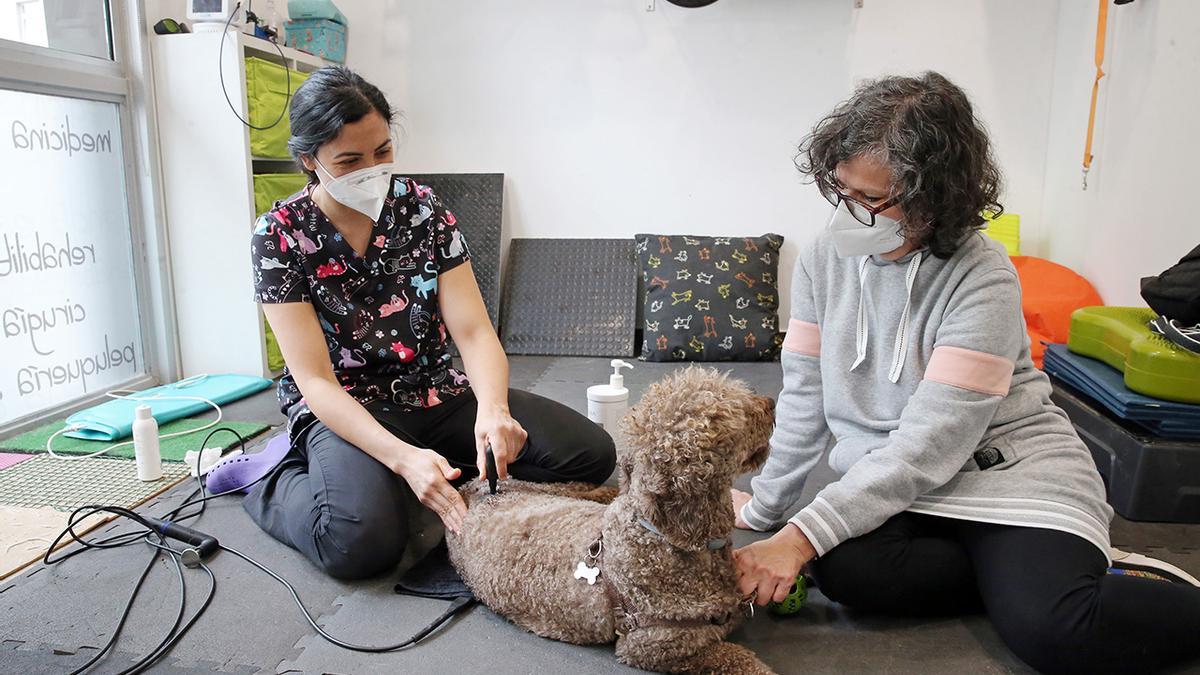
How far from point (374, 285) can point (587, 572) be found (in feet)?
2.93

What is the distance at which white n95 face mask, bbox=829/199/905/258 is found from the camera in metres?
1.41

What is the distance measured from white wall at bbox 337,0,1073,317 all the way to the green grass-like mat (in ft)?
6.18

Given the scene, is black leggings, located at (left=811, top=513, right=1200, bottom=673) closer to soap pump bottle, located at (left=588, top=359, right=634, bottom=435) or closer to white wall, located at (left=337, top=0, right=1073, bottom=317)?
soap pump bottle, located at (left=588, top=359, right=634, bottom=435)

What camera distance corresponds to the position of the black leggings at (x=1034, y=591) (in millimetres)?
1284

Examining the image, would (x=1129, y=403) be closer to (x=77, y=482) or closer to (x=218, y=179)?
(x=77, y=482)

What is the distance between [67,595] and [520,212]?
2.85 m

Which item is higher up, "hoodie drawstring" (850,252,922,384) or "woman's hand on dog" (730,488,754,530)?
"hoodie drawstring" (850,252,922,384)

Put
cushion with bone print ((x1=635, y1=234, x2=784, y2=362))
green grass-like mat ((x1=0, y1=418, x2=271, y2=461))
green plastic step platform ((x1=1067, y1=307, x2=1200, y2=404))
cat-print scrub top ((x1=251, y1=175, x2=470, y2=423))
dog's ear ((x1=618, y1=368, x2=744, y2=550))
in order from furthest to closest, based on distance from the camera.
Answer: cushion with bone print ((x1=635, y1=234, x2=784, y2=362))
green grass-like mat ((x1=0, y1=418, x2=271, y2=461))
green plastic step platform ((x1=1067, y1=307, x2=1200, y2=404))
cat-print scrub top ((x1=251, y1=175, x2=470, y2=423))
dog's ear ((x1=618, y1=368, x2=744, y2=550))

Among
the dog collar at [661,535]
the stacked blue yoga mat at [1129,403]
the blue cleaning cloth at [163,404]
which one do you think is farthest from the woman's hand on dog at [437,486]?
the stacked blue yoga mat at [1129,403]

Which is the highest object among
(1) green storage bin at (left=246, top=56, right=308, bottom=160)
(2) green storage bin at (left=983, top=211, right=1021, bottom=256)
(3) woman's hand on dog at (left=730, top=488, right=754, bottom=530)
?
(1) green storage bin at (left=246, top=56, right=308, bottom=160)

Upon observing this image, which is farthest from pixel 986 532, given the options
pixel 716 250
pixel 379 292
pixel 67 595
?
pixel 716 250

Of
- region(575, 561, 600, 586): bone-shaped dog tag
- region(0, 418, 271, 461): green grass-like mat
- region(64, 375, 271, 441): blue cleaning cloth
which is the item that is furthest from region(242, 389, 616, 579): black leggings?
region(64, 375, 271, 441): blue cleaning cloth

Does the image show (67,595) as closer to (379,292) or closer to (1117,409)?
(379,292)

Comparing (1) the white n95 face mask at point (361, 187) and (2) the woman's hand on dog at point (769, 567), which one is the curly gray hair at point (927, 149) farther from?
(1) the white n95 face mask at point (361, 187)
